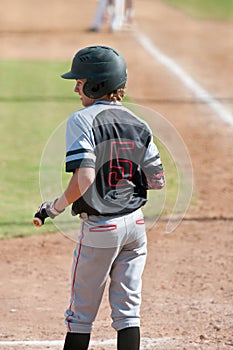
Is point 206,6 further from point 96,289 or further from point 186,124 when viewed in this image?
point 96,289

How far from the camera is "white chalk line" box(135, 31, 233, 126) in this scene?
13328 millimetres

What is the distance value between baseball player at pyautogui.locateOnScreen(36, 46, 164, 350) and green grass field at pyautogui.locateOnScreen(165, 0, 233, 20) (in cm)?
2525

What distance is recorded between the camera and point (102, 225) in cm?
432

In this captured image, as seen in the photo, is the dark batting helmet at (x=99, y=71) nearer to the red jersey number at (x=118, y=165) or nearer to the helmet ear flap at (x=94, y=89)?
the helmet ear flap at (x=94, y=89)

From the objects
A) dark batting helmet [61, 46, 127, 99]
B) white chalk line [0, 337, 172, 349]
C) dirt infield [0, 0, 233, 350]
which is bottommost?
dirt infield [0, 0, 233, 350]

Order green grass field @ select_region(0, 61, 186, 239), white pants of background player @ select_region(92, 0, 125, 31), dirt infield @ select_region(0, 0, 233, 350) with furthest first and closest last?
white pants of background player @ select_region(92, 0, 125, 31) → green grass field @ select_region(0, 61, 186, 239) → dirt infield @ select_region(0, 0, 233, 350)

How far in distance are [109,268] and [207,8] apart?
29503mm

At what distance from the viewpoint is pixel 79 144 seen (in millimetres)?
4148

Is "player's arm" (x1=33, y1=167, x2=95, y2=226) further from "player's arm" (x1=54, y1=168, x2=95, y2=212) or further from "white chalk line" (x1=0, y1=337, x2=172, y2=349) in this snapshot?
"white chalk line" (x1=0, y1=337, x2=172, y2=349)

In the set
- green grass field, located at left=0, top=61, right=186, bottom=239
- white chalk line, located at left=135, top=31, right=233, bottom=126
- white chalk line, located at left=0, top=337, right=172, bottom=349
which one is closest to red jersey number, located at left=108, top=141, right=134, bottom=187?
green grass field, located at left=0, top=61, right=186, bottom=239

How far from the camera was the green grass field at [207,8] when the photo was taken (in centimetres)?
2988

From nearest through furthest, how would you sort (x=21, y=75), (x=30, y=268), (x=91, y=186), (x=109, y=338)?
(x=91, y=186) → (x=109, y=338) → (x=30, y=268) → (x=21, y=75)

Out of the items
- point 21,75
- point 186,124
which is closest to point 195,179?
point 186,124

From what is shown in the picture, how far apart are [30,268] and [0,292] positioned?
63cm
